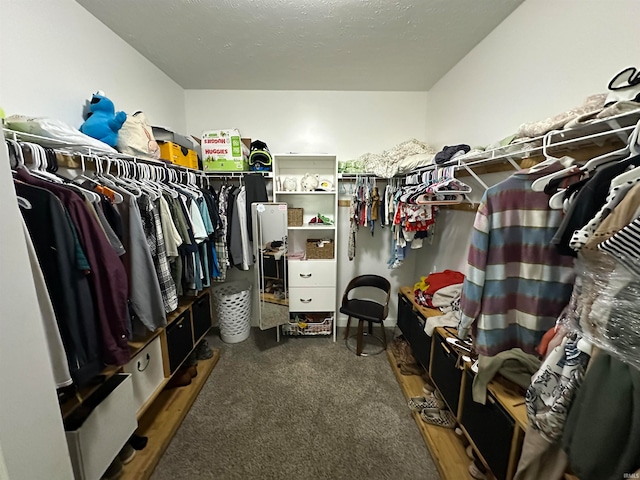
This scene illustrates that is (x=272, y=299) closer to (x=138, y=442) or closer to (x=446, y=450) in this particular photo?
(x=138, y=442)

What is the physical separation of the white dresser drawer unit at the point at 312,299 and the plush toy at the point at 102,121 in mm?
1870

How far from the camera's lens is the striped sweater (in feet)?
3.52

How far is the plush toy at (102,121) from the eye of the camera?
57.0 inches

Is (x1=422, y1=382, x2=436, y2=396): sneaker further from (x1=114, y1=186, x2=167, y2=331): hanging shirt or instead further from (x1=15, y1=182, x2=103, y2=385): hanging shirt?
(x1=15, y1=182, x2=103, y2=385): hanging shirt

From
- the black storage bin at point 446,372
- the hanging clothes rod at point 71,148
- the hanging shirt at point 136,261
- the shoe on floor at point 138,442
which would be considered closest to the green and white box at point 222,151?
the hanging clothes rod at point 71,148

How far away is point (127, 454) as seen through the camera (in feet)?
4.66

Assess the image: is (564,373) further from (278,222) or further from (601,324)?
(278,222)

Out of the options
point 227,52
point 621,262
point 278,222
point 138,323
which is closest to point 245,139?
point 227,52

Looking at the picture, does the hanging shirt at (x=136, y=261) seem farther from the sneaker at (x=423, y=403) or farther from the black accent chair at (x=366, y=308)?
the sneaker at (x=423, y=403)

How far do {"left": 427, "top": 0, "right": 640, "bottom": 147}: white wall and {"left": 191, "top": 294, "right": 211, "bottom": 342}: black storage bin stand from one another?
2640mm

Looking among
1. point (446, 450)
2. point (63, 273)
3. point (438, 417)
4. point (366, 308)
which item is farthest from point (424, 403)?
point (63, 273)

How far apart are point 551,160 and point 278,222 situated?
202cm

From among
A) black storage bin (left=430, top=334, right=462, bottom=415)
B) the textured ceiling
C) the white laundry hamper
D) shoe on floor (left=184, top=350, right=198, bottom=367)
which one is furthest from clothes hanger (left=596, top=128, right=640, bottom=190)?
shoe on floor (left=184, top=350, right=198, bottom=367)

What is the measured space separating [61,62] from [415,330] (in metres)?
2.90
